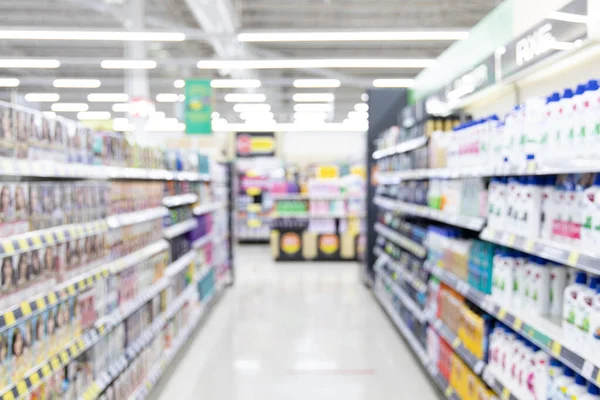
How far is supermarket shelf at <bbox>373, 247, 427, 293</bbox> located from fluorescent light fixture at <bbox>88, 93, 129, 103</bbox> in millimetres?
13155

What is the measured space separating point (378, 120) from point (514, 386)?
651 centimetres

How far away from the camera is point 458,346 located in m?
3.93

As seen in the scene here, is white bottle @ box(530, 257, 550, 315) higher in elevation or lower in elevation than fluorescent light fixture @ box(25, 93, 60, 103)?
lower

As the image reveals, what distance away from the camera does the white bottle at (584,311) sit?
88.9 inches

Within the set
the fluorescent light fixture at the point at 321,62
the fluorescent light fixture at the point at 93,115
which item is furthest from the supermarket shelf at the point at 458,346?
the fluorescent light fixture at the point at 93,115

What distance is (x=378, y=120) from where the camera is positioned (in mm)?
9094

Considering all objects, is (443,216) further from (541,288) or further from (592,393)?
(592,393)

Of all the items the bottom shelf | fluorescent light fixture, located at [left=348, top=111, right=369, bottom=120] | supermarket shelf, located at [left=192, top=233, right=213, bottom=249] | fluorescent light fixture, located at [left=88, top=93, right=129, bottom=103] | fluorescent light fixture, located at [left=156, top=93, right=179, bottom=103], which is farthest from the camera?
fluorescent light fixture, located at [left=348, top=111, right=369, bottom=120]

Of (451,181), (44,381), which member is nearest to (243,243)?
(451,181)

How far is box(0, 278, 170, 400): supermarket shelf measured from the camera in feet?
7.96

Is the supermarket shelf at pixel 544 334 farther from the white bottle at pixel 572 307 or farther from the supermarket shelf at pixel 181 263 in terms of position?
the supermarket shelf at pixel 181 263

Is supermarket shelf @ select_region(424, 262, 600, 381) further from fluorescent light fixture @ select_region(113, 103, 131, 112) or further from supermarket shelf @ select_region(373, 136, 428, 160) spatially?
fluorescent light fixture @ select_region(113, 103, 131, 112)

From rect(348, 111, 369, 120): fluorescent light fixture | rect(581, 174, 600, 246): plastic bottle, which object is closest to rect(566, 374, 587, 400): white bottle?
rect(581, 174, 600, 246): plastic bottle

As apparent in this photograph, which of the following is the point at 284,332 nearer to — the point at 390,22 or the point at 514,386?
the point at 514,386
